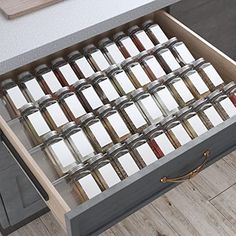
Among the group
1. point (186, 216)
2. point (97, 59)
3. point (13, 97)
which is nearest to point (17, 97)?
point (13, 97)

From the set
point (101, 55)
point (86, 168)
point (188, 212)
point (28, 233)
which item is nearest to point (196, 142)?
point (86, 168)

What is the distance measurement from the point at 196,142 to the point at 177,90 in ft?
0.75

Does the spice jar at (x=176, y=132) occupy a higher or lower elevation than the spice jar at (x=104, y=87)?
lower

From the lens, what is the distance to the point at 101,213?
0.95 m

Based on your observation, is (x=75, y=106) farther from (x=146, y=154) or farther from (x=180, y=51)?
(x=180, y=51)

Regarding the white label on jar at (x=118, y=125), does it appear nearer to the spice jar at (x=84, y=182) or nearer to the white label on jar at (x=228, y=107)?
the spice jar at (x=84, y=182)

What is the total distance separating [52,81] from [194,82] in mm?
360

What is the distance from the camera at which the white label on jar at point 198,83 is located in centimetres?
119

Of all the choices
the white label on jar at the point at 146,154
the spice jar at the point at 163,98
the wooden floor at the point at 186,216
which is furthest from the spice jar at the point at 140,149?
the wooden floor at the point at 186,216

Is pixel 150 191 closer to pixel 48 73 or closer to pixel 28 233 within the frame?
pixel 48 73

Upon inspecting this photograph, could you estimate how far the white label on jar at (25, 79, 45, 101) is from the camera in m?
1.14

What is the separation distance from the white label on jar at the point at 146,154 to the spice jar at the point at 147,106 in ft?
0.28

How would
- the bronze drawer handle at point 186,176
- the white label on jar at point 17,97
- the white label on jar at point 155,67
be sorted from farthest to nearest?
1. the white label on jar at point 155,67
2. the white label on jar at point 17,97
3. the bronze drawer handle at point 186,176

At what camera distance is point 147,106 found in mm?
1146
